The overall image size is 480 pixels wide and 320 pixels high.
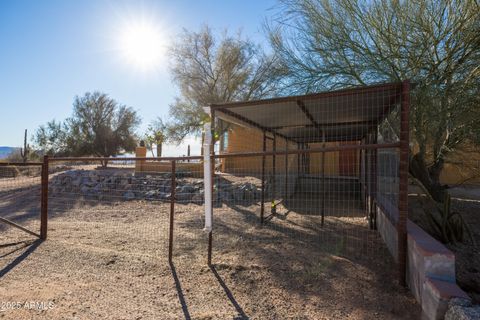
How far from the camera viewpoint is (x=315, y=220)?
25.2 feet

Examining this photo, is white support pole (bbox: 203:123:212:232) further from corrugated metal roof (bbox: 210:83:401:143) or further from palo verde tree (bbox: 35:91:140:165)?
palo verde tree (bbox: 35:91:140:165)

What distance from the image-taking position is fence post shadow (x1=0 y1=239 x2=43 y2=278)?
447 centimetres

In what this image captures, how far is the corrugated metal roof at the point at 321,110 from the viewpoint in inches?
180

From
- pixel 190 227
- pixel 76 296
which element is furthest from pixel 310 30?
pixel 76 296

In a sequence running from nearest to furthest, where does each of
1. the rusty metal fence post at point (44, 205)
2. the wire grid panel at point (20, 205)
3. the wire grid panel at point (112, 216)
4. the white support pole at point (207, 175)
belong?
the white support pole at point (207, 175), the wire grid panel at point (112, 216), the rusty metal fence post at point (44, 205), the wire grid panel at point (20, 205)

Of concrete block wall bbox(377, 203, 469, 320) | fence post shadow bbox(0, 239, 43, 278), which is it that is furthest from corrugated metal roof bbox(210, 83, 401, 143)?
fence post shadow bbox(0, 239, 43, 278)

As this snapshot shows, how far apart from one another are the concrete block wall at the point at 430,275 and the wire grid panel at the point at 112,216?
321 centimetres

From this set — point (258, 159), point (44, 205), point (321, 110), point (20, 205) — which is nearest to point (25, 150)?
point (20, 205)

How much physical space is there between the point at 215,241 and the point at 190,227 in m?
1.35

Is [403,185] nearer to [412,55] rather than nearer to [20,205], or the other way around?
[412,55]

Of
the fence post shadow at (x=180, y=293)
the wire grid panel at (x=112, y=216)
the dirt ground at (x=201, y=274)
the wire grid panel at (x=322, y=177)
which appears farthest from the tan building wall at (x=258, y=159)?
the fence post shadow at (x=180, y=293)

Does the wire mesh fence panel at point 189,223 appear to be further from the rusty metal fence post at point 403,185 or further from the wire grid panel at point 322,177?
the rusty metal fence post at point 403,185

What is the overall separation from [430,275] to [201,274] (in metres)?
2.60

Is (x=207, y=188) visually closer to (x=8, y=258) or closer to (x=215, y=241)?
(x=215, y=241)
